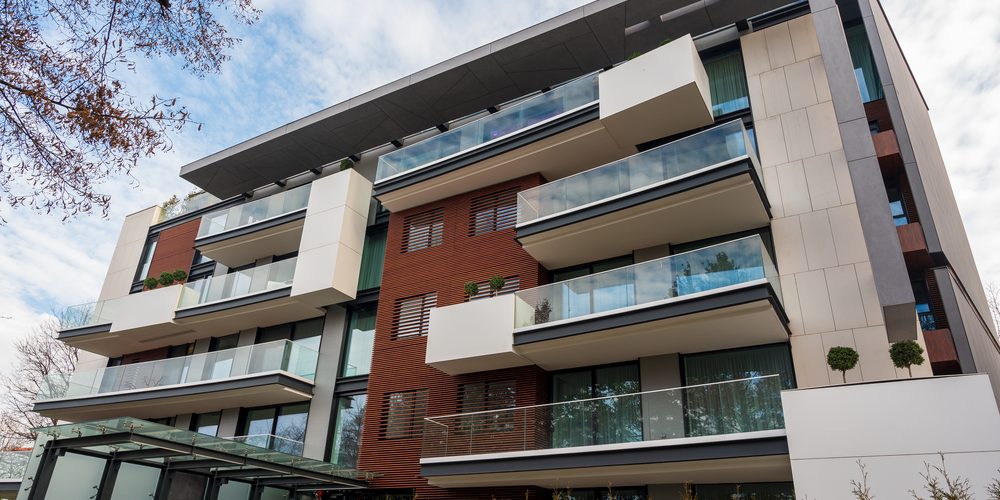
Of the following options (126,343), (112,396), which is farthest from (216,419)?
(126,343)

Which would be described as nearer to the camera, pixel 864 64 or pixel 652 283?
pixel 652 283

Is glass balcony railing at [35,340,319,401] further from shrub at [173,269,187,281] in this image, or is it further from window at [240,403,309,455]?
shrub at [173,269,187,281]

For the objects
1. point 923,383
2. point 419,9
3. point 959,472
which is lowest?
point 959,472

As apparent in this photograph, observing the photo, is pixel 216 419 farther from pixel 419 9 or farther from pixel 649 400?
pixel 419 9

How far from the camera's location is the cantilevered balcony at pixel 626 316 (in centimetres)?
1373

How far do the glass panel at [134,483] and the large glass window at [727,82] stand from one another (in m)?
19.5

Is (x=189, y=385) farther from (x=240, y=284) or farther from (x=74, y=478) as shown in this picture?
(x=74, y=478)

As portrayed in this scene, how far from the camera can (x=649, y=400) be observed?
13.9m

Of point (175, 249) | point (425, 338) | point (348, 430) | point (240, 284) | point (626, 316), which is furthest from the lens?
point (175, 249)

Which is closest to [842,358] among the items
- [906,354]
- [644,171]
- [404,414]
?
[906,354]

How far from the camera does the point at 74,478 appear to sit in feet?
64.8

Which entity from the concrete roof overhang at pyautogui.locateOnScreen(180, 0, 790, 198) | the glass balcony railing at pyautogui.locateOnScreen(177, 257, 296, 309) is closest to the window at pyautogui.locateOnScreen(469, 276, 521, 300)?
the concrete roof overhang at pyautogui.locateOnScreen(180, 0, 790, 198)

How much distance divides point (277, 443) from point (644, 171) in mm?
13369

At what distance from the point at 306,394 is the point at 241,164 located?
402 inches
